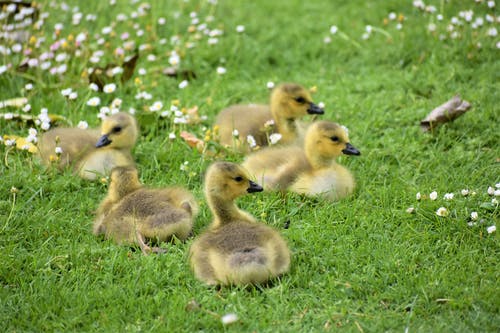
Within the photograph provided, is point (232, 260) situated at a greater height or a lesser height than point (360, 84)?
greater

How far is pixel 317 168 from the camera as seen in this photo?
5.12 m

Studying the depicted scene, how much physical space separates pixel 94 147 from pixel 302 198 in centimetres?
157

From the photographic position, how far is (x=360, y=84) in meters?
6.75

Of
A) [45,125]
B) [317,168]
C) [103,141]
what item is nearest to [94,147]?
[103,141]

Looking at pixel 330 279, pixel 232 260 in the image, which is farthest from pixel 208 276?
pixel 330 279

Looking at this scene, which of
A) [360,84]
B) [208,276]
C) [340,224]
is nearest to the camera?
[208,276]

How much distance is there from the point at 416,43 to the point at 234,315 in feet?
13.9

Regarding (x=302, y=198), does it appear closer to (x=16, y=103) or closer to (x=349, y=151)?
(x=349, y=151)

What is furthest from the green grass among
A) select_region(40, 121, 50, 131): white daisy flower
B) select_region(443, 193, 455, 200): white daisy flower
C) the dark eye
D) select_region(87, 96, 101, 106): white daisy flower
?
the dark eye

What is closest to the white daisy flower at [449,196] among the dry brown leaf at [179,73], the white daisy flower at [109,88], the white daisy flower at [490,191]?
the white daisy flower at [490,191]

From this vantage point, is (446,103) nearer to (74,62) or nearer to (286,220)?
(286,220)

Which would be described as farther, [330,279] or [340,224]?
[340,224]

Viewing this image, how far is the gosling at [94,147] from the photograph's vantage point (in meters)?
5.41

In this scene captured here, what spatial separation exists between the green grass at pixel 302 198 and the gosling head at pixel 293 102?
0.49m
